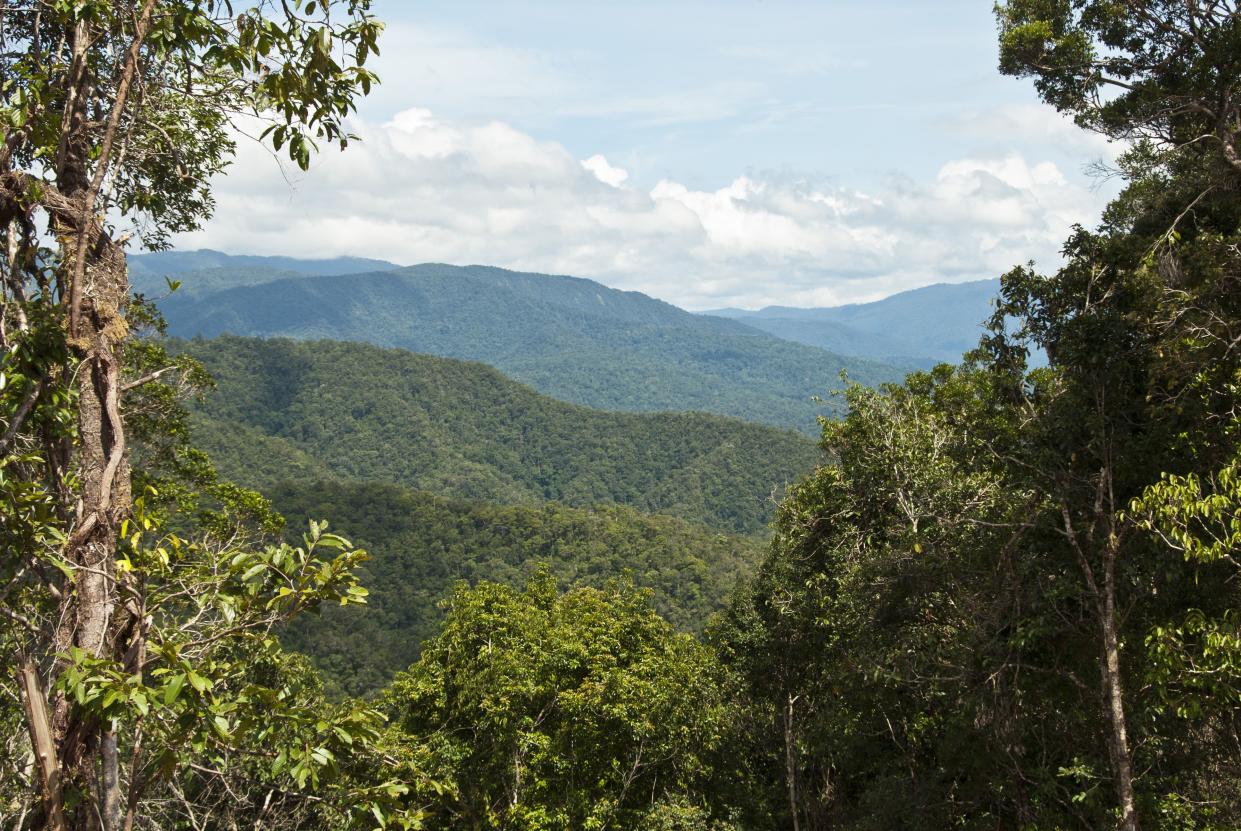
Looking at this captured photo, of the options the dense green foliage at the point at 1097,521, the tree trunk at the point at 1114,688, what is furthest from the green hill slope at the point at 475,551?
the tree trunk at the point at 1114,688

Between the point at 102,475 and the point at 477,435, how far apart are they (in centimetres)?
12872

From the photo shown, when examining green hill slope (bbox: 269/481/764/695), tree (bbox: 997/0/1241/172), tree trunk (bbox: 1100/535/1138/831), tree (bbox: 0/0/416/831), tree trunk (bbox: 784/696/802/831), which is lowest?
green hill slope (bbox: 269/481/764/695)

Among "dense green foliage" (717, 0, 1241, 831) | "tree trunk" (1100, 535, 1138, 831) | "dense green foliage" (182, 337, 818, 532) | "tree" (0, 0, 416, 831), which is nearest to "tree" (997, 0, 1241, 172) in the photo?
"dense green foliage" (717, 0, 1241, 831)

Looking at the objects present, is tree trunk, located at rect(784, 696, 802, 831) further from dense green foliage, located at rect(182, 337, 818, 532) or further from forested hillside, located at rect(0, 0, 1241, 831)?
dense green foliage, located at rect(182, 337, 818, 532)

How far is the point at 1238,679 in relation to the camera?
189 inches

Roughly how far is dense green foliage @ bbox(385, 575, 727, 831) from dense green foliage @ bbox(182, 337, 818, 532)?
85.9 m

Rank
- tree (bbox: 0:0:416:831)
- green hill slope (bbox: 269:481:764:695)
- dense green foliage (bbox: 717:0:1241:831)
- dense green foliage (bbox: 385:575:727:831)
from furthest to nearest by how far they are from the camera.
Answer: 1. green hill slope (bbox: 269:481:764:695)
2. dense green foliage (bbox: 385:575:727:831)
3. dense green foliage (bbox: 717:0:1241:831)
4. tree (bbox: 0:0:416:831)

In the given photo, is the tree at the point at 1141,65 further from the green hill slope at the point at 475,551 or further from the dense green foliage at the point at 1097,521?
the green hill slope at the point at 475,551

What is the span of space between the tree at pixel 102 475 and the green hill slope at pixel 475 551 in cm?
4641

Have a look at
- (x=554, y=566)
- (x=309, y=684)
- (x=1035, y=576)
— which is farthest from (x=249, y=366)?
(x=1035, y=576)

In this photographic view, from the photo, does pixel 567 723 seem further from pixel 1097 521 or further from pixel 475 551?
pixel 475 551

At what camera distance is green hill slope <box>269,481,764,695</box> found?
52531 mm

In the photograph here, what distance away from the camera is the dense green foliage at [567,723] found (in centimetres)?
974

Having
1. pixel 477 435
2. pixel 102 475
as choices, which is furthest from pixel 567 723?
pixel 477 435
